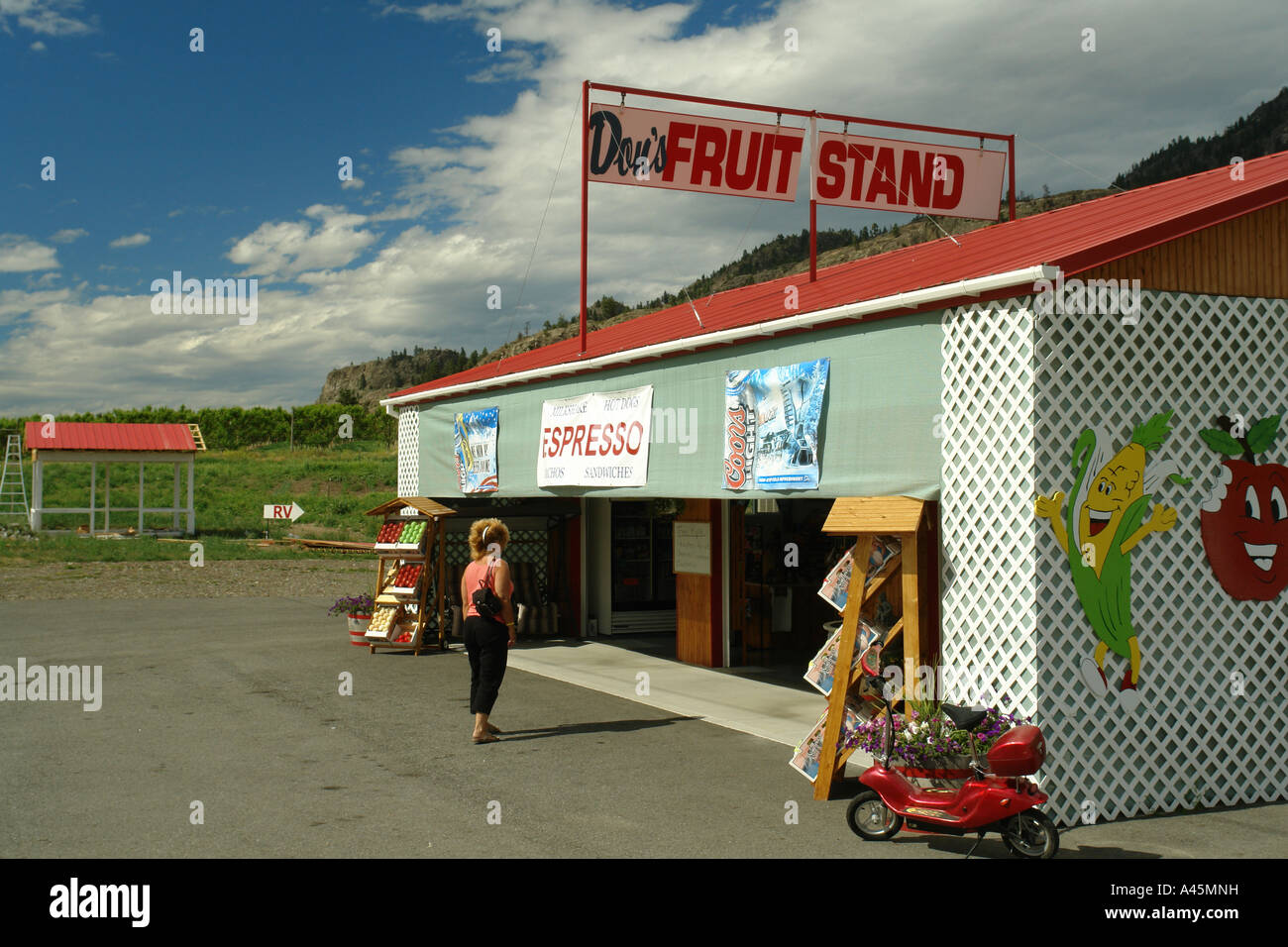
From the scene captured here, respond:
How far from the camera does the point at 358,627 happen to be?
15.9 metres

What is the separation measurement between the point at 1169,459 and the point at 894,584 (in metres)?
2.09

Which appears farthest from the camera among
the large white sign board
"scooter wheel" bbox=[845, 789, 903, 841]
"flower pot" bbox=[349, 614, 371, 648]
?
"flower pot" bbox=[349, 614, 371, 648]

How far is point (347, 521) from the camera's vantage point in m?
40.4

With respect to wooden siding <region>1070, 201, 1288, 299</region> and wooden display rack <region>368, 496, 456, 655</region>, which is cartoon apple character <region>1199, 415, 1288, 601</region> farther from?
wooden display rack <region>368, 496, 456, 655</region>

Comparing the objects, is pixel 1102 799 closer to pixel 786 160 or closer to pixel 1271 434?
pixel 1271 434

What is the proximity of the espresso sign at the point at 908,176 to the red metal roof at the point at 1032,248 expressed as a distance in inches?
31.9

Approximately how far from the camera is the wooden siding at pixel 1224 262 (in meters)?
7.46

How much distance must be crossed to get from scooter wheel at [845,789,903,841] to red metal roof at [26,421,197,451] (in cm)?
3161

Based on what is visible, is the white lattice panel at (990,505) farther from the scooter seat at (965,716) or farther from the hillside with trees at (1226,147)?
the hillside with trees at (1226,147)

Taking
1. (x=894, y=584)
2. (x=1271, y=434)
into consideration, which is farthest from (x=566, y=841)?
(x=1271, y=434)

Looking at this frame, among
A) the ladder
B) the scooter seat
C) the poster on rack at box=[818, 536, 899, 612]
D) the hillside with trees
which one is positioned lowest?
the scooter seat

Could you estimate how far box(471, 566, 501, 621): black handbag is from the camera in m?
9.41

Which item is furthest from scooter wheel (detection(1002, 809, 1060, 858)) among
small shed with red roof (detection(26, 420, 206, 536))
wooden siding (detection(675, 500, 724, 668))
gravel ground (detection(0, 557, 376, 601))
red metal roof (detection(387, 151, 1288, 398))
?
small shed with red roof (detection(26, 420, 206, 536))

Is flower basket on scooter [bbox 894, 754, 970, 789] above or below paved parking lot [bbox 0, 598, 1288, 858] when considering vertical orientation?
above
